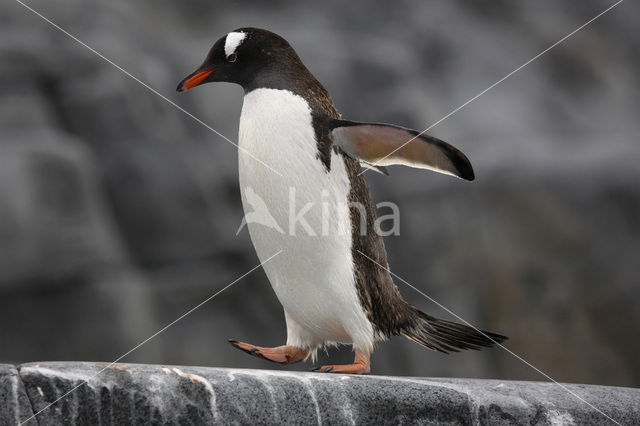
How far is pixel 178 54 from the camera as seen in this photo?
424 centimetres

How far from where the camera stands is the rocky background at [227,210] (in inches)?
140

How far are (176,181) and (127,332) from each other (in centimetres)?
78

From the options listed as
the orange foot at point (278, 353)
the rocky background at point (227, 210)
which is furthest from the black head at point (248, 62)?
the rocky background at point (227, 210)

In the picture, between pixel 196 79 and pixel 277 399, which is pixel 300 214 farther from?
pixel 277 399

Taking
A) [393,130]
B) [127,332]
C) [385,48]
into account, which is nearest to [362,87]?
[385,48]

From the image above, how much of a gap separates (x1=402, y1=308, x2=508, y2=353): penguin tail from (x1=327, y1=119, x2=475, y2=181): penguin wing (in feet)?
1.47

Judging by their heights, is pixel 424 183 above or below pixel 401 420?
above

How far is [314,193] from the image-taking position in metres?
1.93

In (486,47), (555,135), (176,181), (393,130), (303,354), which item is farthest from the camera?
(486,47)

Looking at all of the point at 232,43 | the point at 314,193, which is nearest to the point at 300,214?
the point at 314,193

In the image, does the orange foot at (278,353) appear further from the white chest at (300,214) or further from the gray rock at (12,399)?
the gray rock at (12,399)

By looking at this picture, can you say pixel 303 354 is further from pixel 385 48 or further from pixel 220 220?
pixel 385 48

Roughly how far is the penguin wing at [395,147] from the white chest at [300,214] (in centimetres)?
7

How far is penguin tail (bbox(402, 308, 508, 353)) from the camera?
2.09 meters
